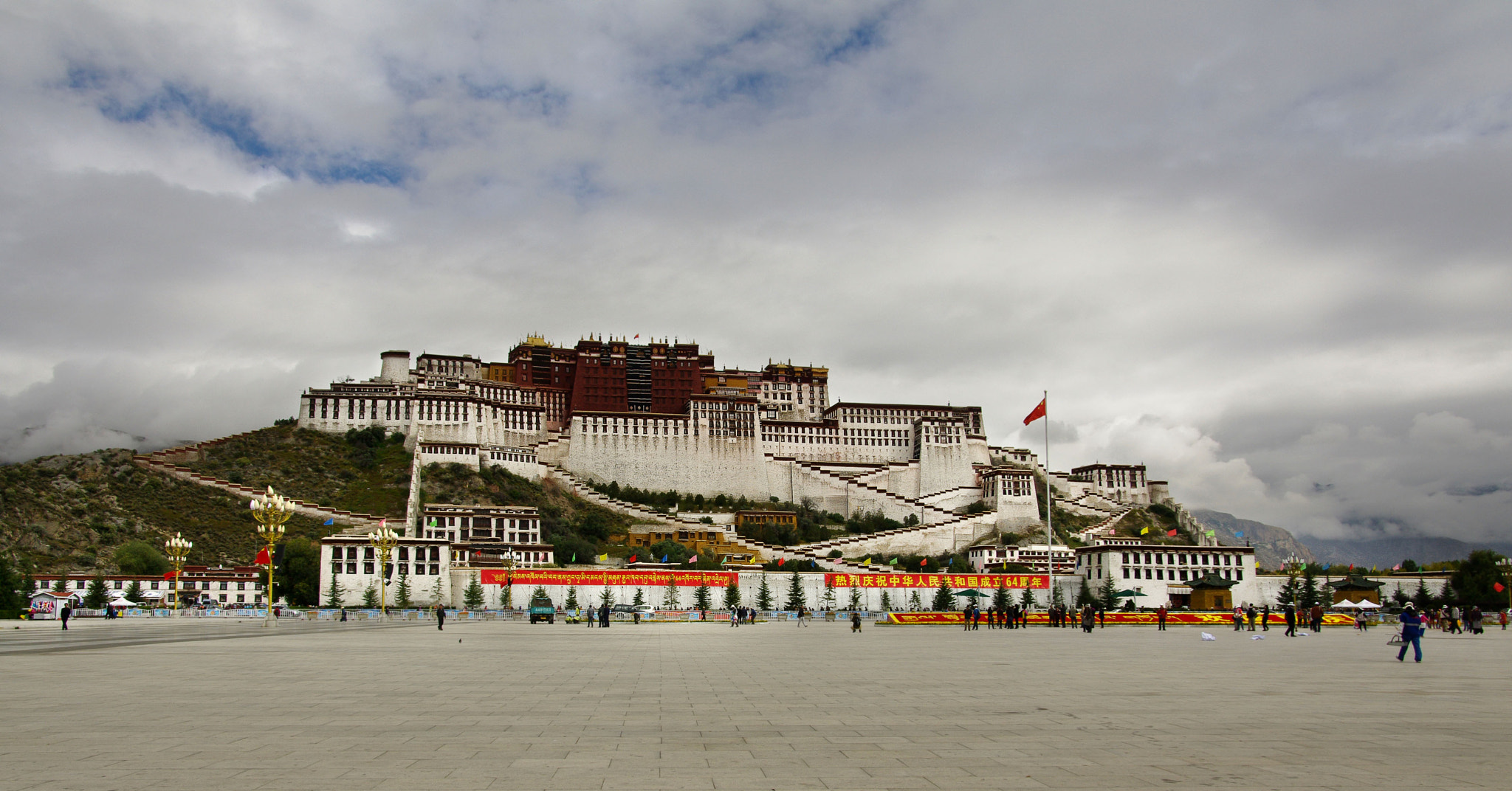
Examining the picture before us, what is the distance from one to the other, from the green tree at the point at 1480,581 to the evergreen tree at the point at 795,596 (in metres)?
49.5

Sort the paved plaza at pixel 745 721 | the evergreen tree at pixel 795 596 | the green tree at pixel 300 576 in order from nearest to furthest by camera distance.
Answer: the paved plaza at pixel 745 721 < the green tree at pixel 300 576 < the evergreen tree at pixel 795 596

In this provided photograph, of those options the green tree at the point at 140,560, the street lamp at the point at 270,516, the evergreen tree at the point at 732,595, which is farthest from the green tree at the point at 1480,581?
the green tree at the point at 140,560

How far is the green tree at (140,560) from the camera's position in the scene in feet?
251

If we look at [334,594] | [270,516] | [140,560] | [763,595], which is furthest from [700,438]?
[270,516]

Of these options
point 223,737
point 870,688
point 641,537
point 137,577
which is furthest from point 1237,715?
point 641,537

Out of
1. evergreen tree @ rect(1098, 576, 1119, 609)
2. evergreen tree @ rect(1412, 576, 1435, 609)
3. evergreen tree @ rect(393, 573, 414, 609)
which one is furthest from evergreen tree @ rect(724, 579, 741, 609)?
evergreen tree @ rect(1412, 576, 1435, 609)

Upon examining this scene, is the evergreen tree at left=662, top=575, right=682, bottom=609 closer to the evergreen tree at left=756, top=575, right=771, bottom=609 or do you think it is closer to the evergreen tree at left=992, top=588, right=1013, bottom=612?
the evergreen tree at left=756, top=575, right=771, bottom=609

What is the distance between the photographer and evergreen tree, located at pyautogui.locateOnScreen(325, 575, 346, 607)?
72.4 meters

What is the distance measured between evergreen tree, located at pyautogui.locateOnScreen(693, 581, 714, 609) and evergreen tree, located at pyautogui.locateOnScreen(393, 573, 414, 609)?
2042cm

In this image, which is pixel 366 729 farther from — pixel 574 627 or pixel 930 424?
pixel 930 424

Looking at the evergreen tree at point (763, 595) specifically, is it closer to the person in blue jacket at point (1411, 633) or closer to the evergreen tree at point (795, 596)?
the evergreen tree at point (795, 596)

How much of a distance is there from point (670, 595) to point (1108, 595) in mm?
34064

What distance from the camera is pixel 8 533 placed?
7900 cm

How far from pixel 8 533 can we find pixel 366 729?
281ft
